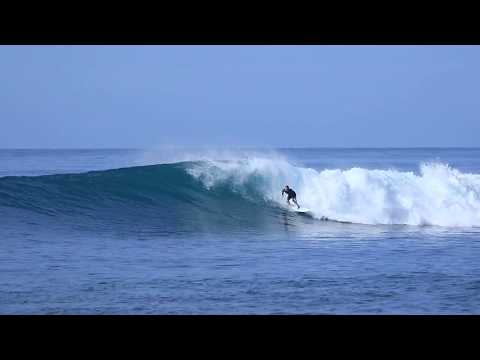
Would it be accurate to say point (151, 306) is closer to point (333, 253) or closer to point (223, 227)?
point (333, 253)

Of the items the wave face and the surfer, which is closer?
the wave face

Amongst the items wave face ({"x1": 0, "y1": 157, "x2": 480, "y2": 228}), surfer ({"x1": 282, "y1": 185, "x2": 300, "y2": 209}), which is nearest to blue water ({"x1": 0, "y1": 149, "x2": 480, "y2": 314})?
wave face ({"x1": 0, "y1": 157, "x2": 480, "y2": 228})

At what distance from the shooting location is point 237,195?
13.7 m

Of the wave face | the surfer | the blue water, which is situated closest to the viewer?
the blue water

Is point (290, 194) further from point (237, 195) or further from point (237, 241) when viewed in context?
point (237, 241)

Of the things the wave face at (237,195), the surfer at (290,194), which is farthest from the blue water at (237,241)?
the surfer at (290,194)

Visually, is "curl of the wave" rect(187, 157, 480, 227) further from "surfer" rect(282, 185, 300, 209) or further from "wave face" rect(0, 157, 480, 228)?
"surfer" rect(282, 185, 300, 209)

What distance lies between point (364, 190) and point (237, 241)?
507 cm

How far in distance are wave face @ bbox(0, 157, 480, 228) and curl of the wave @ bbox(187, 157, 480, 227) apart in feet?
0.07

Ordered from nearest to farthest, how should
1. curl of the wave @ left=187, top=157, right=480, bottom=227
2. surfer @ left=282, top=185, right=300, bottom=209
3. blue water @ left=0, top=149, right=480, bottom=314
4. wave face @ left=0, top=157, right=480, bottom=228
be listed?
blue water @ left=0, top=149, right=480, bottom=314 < wave face @ left=0, top=157, right=480, bottom=228 < curl of the wave @ left=187, top=157, right=480, bottom=227 < surfer @ left=282, top=185, right=300, bottom=209

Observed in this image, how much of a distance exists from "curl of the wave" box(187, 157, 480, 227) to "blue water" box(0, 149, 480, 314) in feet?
0.11

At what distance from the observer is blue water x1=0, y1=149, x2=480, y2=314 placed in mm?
6047
